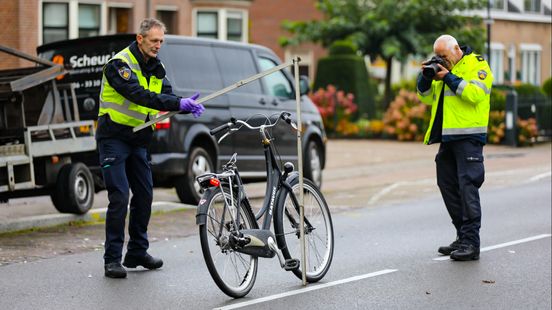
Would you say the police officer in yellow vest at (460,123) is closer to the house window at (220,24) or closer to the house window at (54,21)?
the house window at (54,21)

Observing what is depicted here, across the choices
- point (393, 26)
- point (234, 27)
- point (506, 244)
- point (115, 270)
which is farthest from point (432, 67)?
point (393, 26)

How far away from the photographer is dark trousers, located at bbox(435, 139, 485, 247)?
10391 millimetres

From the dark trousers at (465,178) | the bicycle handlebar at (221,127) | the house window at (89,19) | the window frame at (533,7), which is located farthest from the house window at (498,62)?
the bicycle handlebar at (221,127)

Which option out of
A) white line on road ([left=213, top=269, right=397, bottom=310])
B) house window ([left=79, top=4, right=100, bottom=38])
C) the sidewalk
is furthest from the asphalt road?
house window ([left=79, top=4, right=100, bottom=38])

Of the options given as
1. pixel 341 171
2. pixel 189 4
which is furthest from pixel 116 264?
pixel 189 4

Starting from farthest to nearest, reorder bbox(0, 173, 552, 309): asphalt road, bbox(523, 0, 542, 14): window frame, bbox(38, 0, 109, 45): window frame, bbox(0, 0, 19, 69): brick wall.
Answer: bbox(523, 0, 542, 14): window frame → bbox(38, 0, 109, 45): window frame → bbox(0, 0, 19, 69): brick wall → bbox(0, 173, 552, 309): asphalt road

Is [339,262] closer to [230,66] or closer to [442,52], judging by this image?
[442,52]

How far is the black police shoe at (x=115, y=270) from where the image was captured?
9.30 m

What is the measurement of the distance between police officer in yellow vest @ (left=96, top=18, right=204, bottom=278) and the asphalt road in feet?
1.40

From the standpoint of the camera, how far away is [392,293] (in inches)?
352

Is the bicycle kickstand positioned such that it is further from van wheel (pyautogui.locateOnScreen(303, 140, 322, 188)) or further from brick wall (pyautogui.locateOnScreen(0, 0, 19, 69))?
brick wall (pyautogui.locateOnScreen(0, 0, 19, 69))

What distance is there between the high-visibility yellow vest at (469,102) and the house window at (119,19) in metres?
22.4

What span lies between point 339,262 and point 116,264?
200 cm

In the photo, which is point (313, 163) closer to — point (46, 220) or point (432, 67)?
point (46, 220)
